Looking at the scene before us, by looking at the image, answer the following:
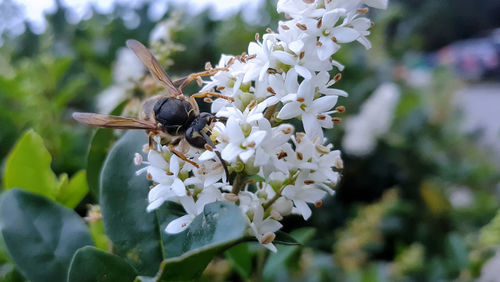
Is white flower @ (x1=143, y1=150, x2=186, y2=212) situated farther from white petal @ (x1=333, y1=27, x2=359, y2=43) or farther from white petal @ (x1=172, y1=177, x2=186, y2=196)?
white petal @ (x1=333, y1=27, x2=359, y2=43)

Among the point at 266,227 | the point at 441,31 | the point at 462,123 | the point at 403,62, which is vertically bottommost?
the point at 441,31

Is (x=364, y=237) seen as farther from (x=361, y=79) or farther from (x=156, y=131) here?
(x=156, y=131)

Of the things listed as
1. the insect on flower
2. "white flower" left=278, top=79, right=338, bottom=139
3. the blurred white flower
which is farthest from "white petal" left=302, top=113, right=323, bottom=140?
the blurred white flower

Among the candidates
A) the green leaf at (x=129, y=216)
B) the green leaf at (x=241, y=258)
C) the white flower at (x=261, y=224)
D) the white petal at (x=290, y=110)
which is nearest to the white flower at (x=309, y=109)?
the white petal at (x=290, y=110)

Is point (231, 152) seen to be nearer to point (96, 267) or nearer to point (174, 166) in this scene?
point (174, 166)

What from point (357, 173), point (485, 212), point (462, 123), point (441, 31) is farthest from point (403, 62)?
point (441, 31)

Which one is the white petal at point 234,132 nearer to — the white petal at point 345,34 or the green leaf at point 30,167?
the white petal at point 345,34

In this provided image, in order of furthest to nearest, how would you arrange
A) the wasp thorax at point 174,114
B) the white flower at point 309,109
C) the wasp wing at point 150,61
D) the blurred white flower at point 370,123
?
the blurred white flower at point 370,123 < the wasp wing at point 150,61 < the wasp thorax at point 174,114 < the white flower at point 309,109
